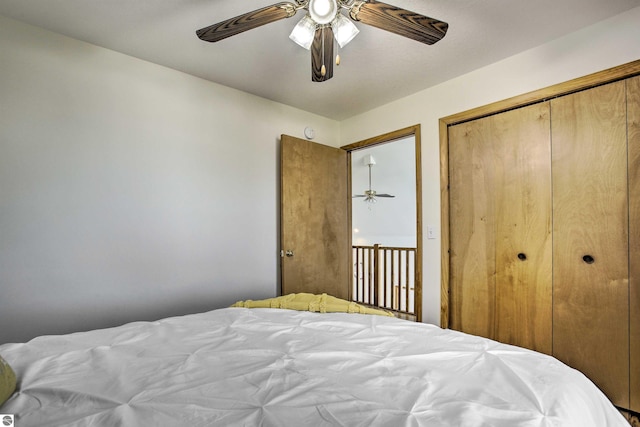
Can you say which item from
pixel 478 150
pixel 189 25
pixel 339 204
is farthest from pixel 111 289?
pixel 478 150

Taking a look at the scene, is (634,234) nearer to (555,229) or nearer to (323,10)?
(555,229)

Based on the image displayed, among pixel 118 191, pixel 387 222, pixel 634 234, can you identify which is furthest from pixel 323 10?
pixel 387 222

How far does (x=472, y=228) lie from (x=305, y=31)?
186 centimetres

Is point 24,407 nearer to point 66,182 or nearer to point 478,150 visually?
point 66,182

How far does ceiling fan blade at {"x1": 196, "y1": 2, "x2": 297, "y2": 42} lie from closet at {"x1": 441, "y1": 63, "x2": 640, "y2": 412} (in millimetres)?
1685

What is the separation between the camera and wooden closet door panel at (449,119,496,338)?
241cm

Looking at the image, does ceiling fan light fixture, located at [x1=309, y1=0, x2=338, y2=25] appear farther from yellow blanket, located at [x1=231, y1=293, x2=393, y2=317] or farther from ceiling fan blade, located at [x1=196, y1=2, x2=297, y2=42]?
yellow blanket, located at [x1=231, y1=293, x2=393, y2=317]

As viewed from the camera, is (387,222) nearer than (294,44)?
No

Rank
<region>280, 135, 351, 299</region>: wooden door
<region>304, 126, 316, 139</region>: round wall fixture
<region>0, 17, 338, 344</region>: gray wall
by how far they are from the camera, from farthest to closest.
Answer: <region>304, 126, 316, 139</region>: round wall fixture, <region>280, 135, 351, 299</region>: wooden door, <region>0, 17, 338, 344</region>: gray wall

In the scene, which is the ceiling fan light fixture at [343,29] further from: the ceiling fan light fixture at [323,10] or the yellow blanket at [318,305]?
the yellow blanket at [318,305]

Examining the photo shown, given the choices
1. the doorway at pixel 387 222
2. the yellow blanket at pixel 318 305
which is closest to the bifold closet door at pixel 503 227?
the doorway at pixel 387 222

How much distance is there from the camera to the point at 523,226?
224cm

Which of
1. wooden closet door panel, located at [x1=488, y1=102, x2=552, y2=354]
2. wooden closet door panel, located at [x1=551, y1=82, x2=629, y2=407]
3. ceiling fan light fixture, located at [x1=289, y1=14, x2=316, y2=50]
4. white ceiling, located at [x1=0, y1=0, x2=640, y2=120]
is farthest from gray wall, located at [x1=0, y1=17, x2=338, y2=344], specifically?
wooden closet door panel, located at [x1=551, y1=82, x2=629, y2=407]

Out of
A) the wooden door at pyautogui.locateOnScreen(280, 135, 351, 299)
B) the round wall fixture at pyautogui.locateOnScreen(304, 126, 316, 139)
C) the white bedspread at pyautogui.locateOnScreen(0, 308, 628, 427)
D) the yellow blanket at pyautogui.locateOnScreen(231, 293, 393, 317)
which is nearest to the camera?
the white bedspread at pyautogui.locateOnScreen(0, 308, 628, 427)
